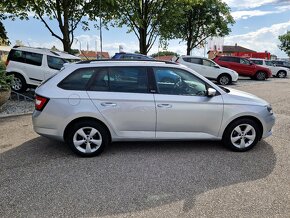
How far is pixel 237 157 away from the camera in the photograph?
4.54 metres

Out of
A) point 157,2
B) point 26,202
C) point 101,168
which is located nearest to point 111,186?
point 101,168

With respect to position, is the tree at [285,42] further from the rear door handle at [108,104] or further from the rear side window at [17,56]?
the rear door handle at [108,104]

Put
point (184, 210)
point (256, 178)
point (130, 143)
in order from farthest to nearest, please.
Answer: point (130, 143), point (256, 178), point (184, 210)

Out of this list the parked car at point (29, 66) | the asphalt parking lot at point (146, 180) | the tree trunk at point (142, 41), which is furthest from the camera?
the tree trunk at point (142, 41)

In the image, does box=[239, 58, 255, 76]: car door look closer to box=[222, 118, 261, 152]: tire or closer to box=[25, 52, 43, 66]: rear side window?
box=[25, 52, 43, 66]: rear side window

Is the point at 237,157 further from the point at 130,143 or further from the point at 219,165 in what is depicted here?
the point at 130,143

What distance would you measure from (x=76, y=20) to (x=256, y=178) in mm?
14650

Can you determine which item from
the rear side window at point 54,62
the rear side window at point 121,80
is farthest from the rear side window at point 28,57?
the rear side window at point 121,80

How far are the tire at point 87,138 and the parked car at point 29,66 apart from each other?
6.28m

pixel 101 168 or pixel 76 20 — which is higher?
pixel 76 20

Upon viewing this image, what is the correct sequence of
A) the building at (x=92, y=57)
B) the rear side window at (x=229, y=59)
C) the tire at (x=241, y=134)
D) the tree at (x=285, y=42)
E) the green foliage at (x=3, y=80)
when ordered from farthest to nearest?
1. the tree at (x=285, y=42)
2. the rear side window at (x=229, y=59)
3. the building at (x=92, y=57)
4. the green foliage at (x=3, y=80)
5. the tire at (x=241, y=134)

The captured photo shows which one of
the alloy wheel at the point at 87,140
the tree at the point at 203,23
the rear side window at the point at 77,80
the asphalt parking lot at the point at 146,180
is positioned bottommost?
the asphalt parking lot at the point at 146,180

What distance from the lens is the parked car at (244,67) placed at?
1992 cm

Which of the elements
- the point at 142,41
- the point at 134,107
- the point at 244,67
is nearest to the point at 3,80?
the point at 134,107
